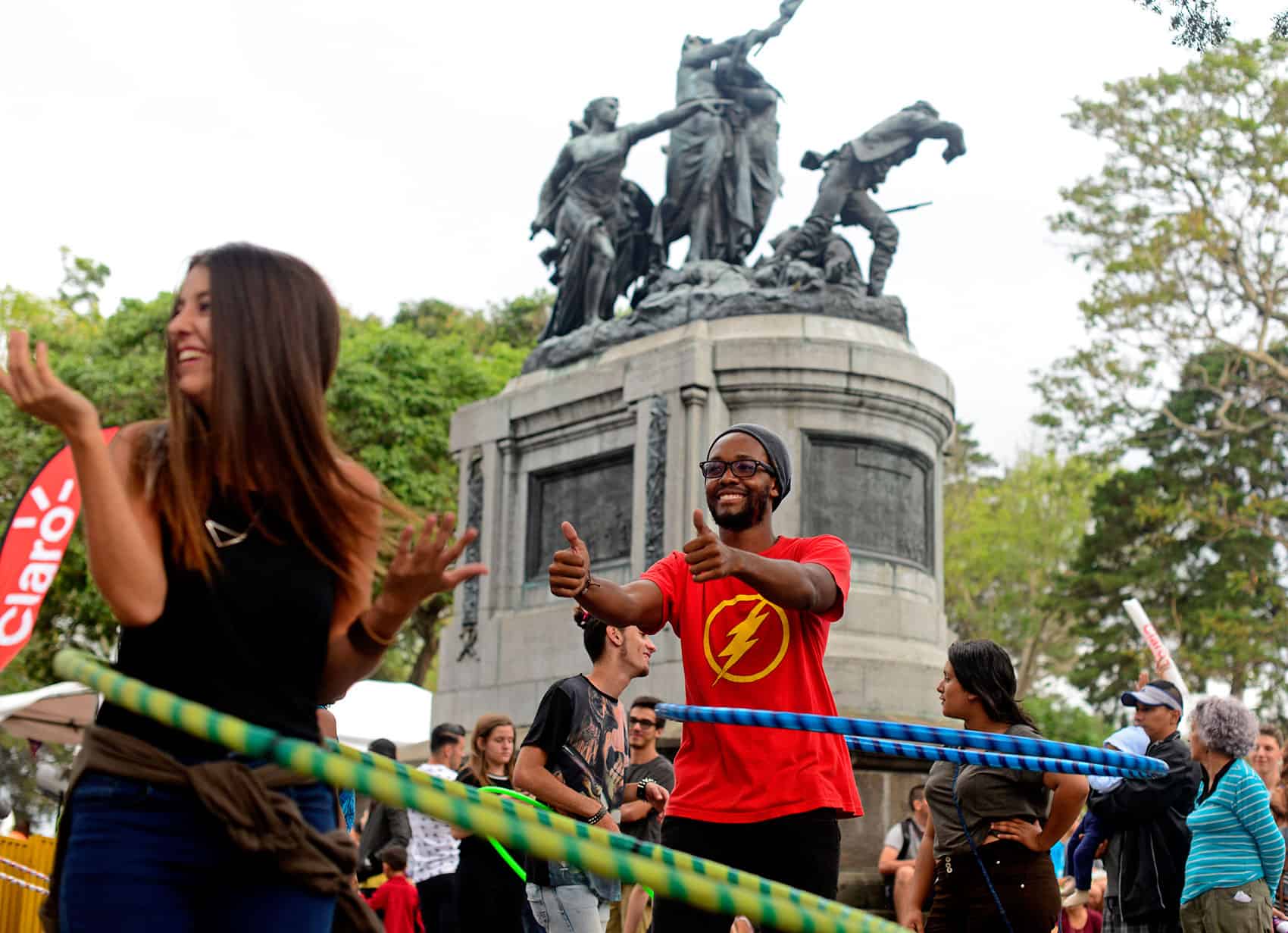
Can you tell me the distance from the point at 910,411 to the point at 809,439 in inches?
50.5

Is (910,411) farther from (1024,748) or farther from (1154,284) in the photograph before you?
(1154,284)

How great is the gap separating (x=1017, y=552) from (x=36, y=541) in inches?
1591

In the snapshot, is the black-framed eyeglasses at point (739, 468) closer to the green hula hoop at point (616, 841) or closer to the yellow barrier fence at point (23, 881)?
the green hula hoop at point (616, 841)

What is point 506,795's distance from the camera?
→ 6.61m

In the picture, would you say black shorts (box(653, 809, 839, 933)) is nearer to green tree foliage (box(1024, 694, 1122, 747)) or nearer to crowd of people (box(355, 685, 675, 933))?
crowd of people (box(355, 685, 675, 933))

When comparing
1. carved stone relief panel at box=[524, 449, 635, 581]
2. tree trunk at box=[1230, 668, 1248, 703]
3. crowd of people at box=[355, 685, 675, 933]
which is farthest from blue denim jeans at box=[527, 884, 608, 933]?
tree trunk at box=[1230, 668, 1248, 703]

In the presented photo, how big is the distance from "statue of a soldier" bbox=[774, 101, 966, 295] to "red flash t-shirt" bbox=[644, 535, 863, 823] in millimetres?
14308

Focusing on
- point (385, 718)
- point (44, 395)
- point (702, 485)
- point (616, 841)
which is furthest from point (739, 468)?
point (385, 718)

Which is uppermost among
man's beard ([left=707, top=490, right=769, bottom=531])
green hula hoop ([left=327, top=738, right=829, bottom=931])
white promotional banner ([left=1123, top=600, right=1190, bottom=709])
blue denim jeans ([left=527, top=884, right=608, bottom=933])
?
white promotional banner ([left=1123, top=600, right=1190, bottom=709])

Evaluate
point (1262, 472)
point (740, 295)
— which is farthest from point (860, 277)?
point (1262, 472)

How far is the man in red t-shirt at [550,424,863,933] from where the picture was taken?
16.7 ft

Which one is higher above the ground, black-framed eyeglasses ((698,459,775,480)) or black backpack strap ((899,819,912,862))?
black-framed eyeglasses ((698,459,775,480))

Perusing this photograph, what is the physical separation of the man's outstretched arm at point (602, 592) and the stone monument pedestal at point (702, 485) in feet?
34.2

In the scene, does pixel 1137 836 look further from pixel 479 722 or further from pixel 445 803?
pixel 445 803
